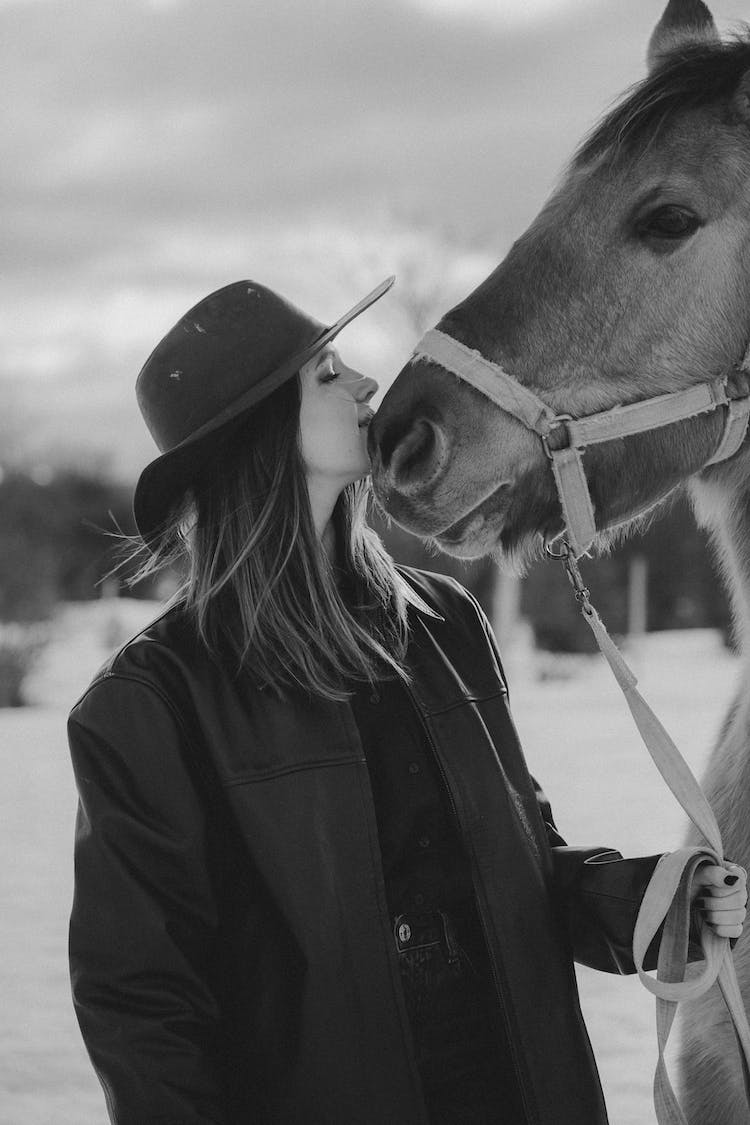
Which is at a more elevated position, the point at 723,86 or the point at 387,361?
the point at 387,361

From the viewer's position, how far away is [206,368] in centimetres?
184

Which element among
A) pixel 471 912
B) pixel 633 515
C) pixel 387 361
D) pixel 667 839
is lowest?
pixel 667 839

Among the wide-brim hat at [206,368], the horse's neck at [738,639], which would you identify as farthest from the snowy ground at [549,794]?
the wide-brim hat at [206,368]

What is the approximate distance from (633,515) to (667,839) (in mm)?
4710

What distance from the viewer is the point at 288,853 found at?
1.63m

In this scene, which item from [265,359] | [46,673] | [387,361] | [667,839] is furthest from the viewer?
[387,361]

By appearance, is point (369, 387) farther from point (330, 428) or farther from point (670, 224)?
point (670, 224)

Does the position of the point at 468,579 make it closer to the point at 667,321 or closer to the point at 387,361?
the point at 387,361

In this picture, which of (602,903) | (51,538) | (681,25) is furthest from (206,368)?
(51,538)

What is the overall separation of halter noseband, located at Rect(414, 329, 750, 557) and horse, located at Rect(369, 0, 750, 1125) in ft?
0.05

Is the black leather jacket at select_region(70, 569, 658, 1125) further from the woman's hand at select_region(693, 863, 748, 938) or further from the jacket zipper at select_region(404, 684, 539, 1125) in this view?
the woman's hand at select_region(693, 863, 748, 938)

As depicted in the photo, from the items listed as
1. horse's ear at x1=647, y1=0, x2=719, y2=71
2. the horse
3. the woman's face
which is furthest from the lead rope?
horse's ear at x1=647, y1=0, x2=719, y2=71

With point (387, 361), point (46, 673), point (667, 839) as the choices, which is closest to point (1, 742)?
point (46, 673)

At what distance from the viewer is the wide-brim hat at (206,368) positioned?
181cm
